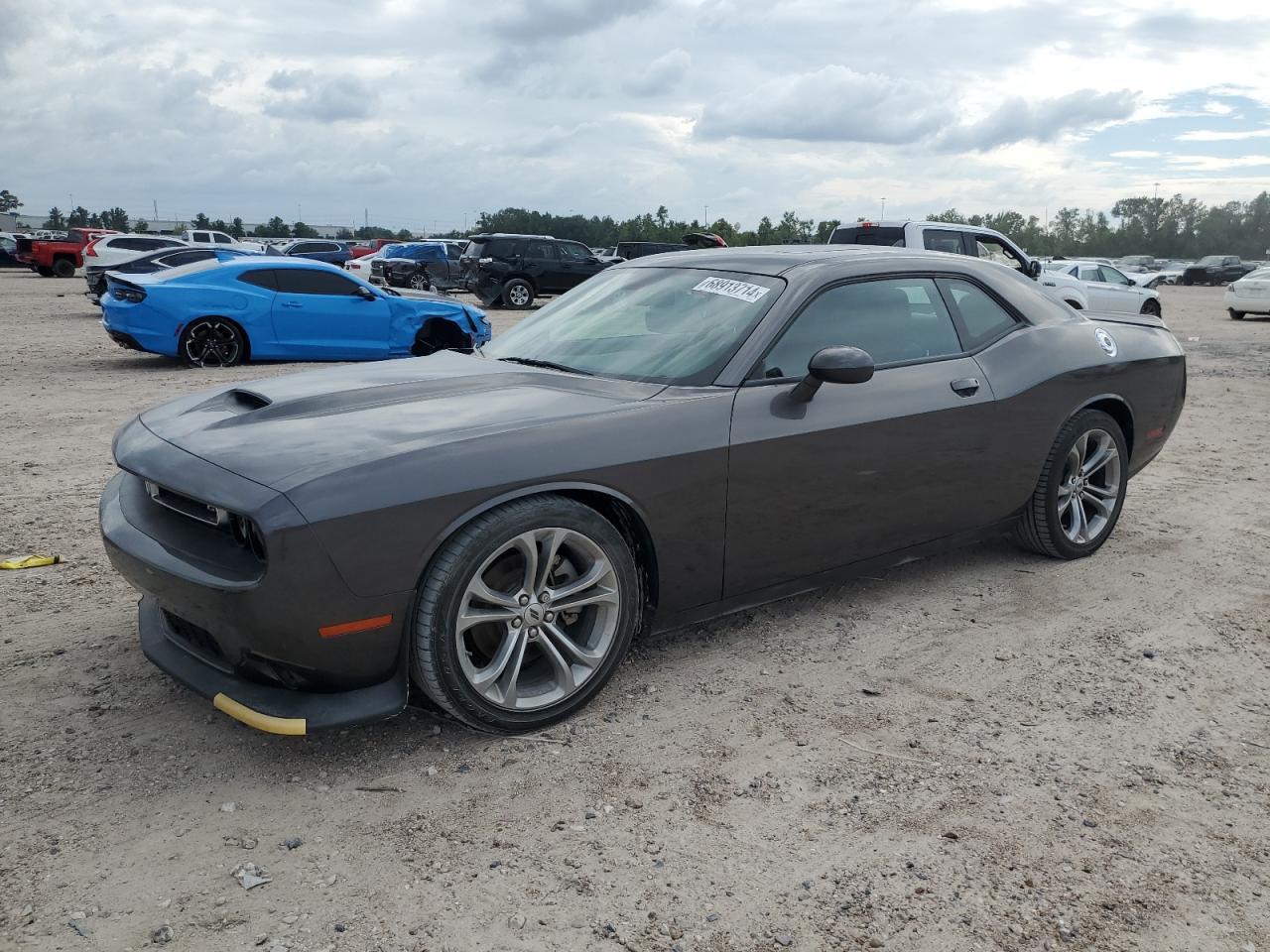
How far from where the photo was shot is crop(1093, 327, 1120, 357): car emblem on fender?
507cm

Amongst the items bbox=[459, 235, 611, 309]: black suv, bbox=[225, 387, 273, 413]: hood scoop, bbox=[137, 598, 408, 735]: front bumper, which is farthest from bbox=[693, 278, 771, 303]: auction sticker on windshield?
bbox=[459, 235, 611, 309]: black suv

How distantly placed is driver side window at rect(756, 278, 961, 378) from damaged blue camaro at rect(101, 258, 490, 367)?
25.4ft

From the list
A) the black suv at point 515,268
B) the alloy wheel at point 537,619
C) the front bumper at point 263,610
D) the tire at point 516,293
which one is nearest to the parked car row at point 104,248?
the black suv at point 515,268

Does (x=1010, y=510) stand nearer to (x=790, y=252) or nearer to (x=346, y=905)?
(x=790, y=252)

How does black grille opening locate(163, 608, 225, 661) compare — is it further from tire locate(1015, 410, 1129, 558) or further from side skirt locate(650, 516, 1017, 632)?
tire locate(1015, 410, 1129, 558)

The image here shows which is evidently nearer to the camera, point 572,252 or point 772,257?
point 772,257

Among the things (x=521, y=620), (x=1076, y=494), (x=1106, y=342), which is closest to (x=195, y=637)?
(x=521, y=620)

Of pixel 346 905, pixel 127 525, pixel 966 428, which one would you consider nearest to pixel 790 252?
pixel 966 428

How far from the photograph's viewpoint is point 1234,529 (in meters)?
5.71

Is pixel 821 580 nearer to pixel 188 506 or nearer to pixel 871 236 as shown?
pixel 188 506

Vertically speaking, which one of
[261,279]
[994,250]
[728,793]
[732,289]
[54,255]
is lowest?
[728,793]

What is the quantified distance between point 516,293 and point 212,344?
1134 centimetres

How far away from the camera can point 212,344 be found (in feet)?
40.1

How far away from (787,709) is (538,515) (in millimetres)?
1118
